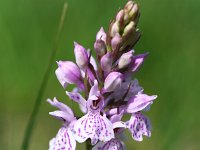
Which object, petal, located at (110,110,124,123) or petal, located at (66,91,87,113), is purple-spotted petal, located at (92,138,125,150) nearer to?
petal, located at (110,110,124,123)

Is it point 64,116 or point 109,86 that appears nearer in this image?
point 109,86

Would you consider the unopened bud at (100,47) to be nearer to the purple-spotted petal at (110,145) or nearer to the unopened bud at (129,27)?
the unopened bud at (129,27)

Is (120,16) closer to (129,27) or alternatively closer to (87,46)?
(129,27)

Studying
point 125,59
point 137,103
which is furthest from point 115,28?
point 137,103

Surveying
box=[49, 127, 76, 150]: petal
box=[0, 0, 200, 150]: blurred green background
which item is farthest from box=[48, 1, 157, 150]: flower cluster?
box=[0, 0, 200, 150]: blurred green background

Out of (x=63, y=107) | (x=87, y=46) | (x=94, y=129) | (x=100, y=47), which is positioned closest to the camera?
(x=94, y=129)

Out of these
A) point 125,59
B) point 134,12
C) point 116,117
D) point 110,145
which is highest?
point 134,12
